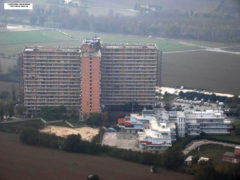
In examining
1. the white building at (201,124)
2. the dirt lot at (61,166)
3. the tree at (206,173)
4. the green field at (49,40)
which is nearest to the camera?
the tree at (206,173)

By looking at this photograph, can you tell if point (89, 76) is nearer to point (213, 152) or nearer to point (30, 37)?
point (213, 152)

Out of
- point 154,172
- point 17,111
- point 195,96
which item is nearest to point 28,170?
point 154,172

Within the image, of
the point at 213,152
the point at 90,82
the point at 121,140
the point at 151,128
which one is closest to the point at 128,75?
the point at 90,82

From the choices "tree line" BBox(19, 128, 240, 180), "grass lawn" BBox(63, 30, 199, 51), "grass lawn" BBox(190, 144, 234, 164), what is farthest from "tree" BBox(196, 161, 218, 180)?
"grass lawn" BBox(63, 30, 199, 51)

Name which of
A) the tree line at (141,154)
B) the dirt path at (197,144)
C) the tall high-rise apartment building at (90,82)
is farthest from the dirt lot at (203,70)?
the tree line at (141,154)

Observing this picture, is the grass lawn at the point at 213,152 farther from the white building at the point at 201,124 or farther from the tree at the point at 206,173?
the tree at the point at 206,173
